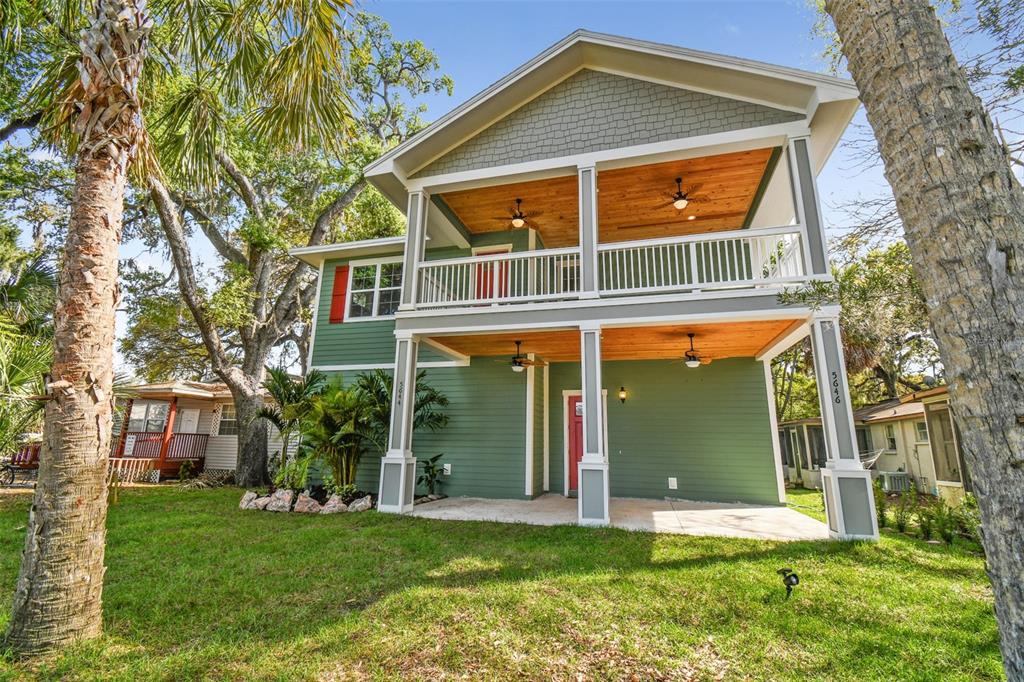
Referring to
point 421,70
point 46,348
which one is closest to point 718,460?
point 46,348

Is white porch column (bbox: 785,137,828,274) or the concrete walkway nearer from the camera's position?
the concrete walkway

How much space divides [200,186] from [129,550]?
3.97 m

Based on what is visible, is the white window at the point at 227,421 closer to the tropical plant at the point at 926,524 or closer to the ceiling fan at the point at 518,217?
the ceiling fan at the point at 518,217

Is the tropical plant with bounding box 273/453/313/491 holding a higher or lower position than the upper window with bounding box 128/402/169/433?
lower

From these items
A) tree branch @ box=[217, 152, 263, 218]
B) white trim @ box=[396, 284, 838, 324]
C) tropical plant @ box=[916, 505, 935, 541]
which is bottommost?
tropical plant @ box=[916, 505, 935, 541]

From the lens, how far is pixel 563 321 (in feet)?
22.3

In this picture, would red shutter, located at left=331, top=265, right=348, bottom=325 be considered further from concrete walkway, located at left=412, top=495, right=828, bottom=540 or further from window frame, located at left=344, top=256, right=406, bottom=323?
concrete walkway, located at left=412, top=495, right=828, bottom=540

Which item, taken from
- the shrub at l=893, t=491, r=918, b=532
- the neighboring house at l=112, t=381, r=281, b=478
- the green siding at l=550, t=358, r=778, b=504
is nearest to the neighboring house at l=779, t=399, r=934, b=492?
the shrub at l=893, t=491, r=918, b=532

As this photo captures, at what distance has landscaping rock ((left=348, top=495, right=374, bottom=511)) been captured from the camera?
7.24 m

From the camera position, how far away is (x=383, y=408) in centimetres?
802

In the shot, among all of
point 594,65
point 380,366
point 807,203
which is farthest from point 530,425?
point 594,65

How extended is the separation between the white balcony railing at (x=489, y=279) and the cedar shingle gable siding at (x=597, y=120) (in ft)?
5.53

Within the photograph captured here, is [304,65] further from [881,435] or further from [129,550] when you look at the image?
[881,435]

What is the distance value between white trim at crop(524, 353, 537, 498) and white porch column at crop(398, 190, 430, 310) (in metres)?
2.64
